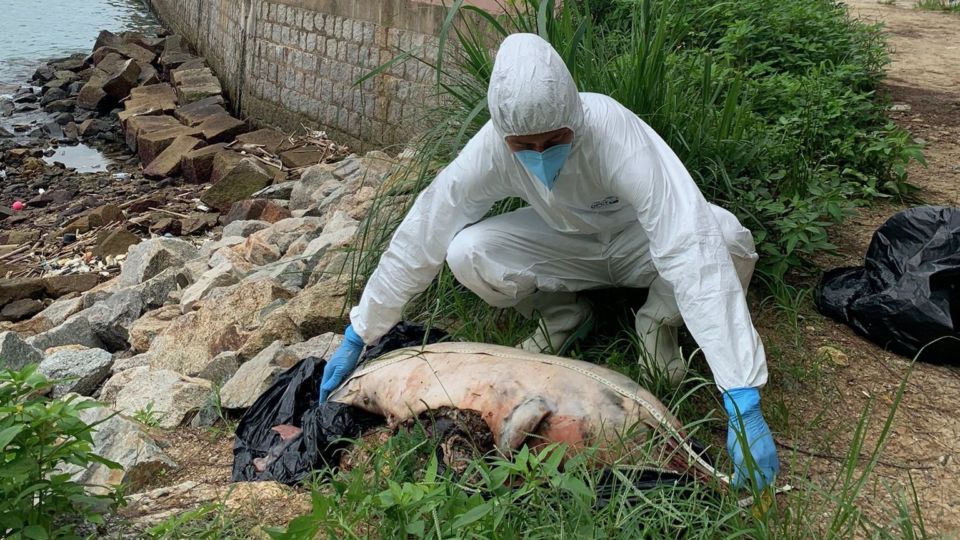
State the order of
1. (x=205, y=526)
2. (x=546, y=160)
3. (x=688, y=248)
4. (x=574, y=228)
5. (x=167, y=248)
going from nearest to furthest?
(x=205, y=526) < (x=688, y=248) < (x=546, y=160) < (x=574, y=228) < (x=167, y=248)

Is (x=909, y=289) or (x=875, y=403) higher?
(x=909, y=289)

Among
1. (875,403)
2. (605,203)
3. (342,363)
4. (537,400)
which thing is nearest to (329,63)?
(342,363)

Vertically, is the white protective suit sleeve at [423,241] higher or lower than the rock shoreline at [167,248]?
higher

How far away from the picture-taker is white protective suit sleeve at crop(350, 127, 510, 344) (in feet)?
10.5

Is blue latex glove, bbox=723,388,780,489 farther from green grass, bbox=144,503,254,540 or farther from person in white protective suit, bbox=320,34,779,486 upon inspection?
green grass, bbox=144,503,254,540

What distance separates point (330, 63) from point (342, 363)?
802cm

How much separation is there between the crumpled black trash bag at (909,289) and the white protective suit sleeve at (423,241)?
1513 millimetres

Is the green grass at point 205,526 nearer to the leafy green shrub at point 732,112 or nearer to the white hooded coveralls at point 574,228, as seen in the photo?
the white hooded coveralls at point 574,228

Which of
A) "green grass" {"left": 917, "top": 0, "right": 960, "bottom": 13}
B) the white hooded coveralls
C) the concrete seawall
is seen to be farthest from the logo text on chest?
"green grass" {"left": 917, "top": 0, "right": 960, "bottom": 13}

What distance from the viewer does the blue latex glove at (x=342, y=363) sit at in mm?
3375

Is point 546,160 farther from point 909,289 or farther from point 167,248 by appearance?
point 167,248

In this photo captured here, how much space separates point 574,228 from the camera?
130 inches

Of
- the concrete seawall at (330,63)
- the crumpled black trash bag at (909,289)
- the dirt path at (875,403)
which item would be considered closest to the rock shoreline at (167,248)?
the concrete seawall at (330,63)

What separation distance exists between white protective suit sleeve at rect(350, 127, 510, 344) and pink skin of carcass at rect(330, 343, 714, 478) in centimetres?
24
